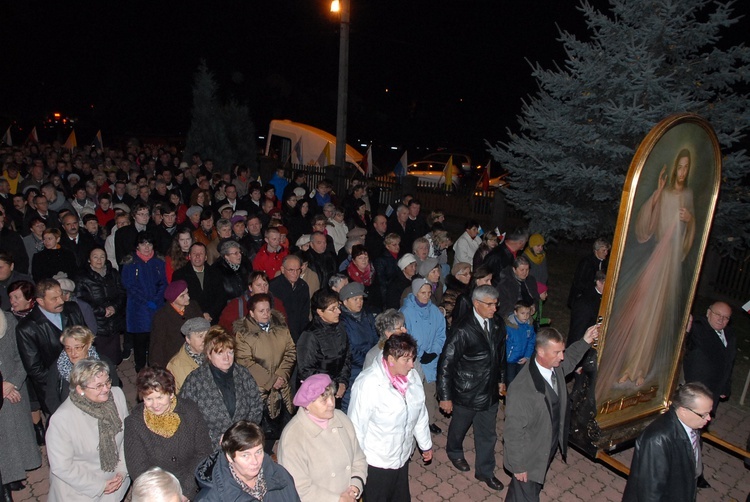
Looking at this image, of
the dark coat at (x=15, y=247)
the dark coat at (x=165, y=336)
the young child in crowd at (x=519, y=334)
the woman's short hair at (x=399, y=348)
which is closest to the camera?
the woman's short hair at (x=399, y=348)

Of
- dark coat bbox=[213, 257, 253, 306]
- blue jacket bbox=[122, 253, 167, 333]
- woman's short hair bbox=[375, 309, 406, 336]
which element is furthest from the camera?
blue jacket bbox=[122, 253, 167, 333]

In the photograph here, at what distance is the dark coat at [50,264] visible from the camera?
7.23 metres

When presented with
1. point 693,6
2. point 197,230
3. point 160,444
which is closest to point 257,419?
point 160,444

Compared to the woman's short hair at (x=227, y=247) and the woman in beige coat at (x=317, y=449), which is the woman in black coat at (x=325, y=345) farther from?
the woman's short hair at (x=227, y=247)

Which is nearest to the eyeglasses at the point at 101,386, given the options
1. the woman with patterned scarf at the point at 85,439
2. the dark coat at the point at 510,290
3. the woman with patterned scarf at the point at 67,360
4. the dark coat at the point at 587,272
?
the woman with patterned scarf at the point at 85,439

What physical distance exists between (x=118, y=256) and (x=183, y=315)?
9.72ft

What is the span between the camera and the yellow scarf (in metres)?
3.94

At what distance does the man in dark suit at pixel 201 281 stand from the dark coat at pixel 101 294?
795mm

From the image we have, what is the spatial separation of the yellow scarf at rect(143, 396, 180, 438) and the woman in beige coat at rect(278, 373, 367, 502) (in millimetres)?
800

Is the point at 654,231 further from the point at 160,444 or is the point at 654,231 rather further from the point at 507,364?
the point at 160,444

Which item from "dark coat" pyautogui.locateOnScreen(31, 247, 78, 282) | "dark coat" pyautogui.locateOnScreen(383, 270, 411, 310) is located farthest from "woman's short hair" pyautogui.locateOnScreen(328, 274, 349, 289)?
"dark coat" pyautogui.locateOnScreen(31, 247, 78, 282)

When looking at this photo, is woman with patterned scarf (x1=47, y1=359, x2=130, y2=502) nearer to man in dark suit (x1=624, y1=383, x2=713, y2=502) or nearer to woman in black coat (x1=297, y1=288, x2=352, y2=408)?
woman in black coat (x1=297, y1=288, x2=352, y2=408)

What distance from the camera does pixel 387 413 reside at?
14.2 ft

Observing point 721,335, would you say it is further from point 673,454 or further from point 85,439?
point 85,439
